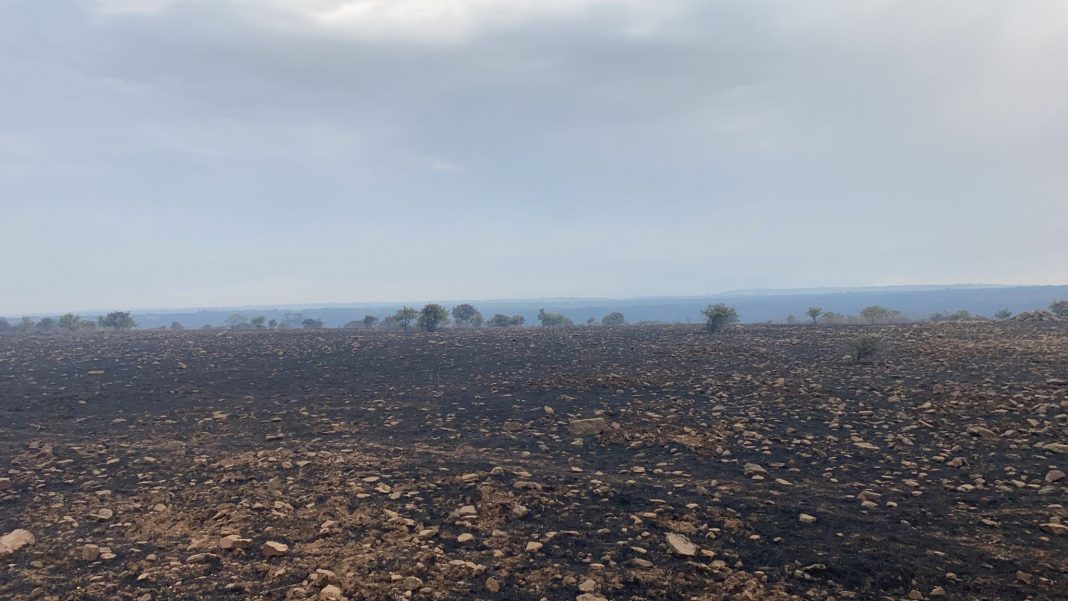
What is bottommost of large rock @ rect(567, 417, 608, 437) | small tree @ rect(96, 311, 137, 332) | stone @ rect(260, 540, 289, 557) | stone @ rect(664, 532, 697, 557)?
stone @ rect(664, 532, 697, 557)

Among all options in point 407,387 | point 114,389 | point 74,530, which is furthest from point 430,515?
point 114,389

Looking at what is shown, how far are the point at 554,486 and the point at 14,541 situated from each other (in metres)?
6.40

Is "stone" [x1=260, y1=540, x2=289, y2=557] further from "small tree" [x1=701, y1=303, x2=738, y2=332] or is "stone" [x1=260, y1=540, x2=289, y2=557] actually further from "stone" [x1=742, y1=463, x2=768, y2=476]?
"small tree" [x1=701, y1=303, x2=738, y2=332]

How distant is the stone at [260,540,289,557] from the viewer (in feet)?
21.0

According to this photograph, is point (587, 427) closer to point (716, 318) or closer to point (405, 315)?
point (716, 318)

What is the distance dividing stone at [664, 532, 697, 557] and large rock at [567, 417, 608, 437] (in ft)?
16.6

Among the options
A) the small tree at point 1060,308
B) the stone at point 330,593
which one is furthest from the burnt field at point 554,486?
the small tree at point 1060,308

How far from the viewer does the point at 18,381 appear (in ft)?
64.0

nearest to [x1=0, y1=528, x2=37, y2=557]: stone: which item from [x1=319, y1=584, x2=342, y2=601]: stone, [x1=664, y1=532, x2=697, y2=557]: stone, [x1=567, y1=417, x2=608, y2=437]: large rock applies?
[x1=319, y1=584, x2=342, y2=601]: stone

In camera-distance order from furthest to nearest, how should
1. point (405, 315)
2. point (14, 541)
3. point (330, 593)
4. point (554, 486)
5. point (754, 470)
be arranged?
point (405, 315)
point (754, 470)
point (554, 486)
point (14, 541)
point (330, 593)

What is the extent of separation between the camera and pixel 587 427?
39.6 ft

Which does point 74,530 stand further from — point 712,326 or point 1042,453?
point 712,326

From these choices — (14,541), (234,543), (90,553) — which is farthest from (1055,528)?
(14,541)

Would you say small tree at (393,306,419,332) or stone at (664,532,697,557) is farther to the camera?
small tree at (393,306,419,332)
